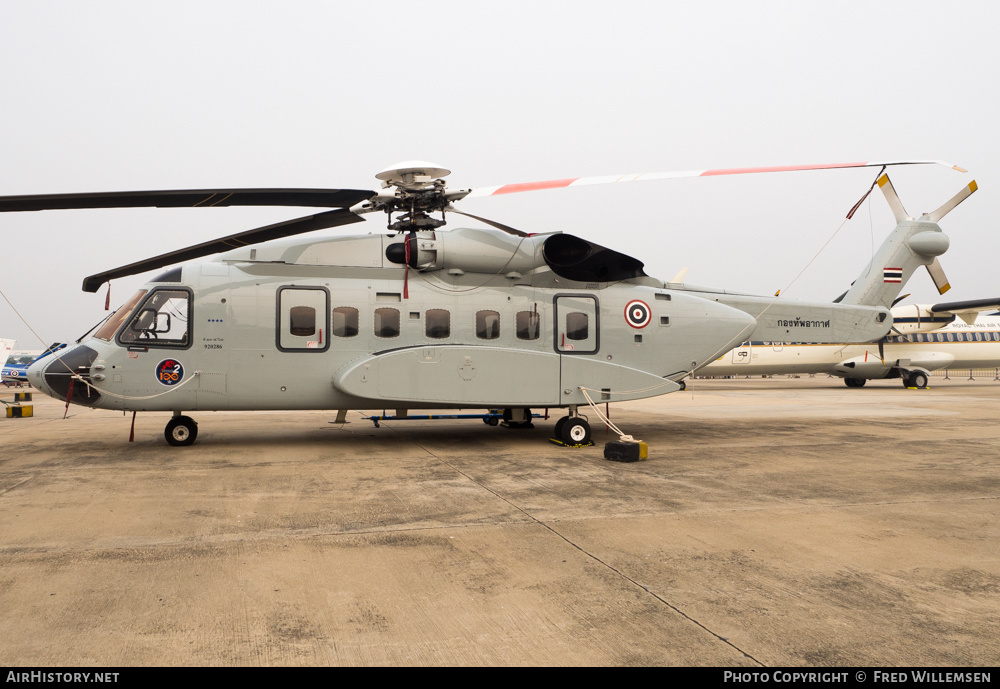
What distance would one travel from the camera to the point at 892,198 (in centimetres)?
1617

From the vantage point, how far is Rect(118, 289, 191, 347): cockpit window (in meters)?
9.71

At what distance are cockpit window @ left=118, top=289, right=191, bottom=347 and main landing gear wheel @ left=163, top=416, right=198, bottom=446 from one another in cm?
127

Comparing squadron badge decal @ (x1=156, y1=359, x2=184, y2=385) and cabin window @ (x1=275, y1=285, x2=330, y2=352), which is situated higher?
cabin window @ (x1=275, y1=285, x2=330, y2=352)

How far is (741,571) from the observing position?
4.33 metres

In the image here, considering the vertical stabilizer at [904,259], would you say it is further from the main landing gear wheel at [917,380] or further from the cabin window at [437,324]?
the main landing gear wheel at [917,380]

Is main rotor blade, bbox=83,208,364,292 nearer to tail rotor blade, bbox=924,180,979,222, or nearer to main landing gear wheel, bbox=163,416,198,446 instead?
main landing gear wheel, bbox=163,416,198,446

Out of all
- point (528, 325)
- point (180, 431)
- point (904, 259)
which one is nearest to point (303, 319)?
point (180, 431)

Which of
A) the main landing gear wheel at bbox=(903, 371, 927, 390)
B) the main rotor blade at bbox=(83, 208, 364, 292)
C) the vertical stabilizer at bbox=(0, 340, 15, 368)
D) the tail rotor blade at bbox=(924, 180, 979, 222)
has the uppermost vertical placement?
the tail rotor blade at bbox=(924, 180, 979, 222)

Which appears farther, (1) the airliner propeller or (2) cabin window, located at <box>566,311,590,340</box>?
(2) cabin window, located at <box>566,311,590,340</box>

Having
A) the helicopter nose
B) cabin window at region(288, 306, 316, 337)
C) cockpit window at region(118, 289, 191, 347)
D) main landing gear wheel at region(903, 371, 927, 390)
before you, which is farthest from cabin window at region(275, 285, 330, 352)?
main landing gear wheel at region(903, 371, 927, 390)

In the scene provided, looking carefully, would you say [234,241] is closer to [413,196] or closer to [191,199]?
[191,199]

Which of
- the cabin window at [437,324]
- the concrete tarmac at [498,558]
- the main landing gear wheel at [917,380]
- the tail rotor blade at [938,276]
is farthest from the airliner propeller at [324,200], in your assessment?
the main landing gear wheel at [917,380]

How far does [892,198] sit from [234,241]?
15306 millimetres

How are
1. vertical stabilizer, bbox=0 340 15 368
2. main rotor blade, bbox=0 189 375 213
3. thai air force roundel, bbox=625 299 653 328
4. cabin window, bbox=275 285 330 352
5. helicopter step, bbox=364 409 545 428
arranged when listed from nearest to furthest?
main rotor blade, bbox=0 189 375 213
cabin window, bbox=275 285 330 352
thai air force roundel, bbox=625 299 653 328
helicopter step, bbox=364 409 545 428
vertical stabilizer, bbox=0 340 15 368
